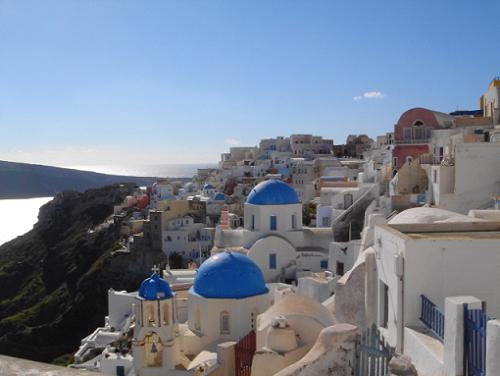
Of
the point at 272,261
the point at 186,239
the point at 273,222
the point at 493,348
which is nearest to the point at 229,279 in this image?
the point at 272,261

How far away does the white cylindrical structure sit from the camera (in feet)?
13.0

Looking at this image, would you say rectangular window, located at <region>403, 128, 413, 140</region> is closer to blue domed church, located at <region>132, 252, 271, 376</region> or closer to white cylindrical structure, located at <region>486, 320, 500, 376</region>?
blue domed church, located at <region>132, 252, 271, 376</region>

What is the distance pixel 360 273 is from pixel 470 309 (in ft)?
13.4

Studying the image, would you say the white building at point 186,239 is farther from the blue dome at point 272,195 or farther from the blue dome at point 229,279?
the blue dome at point 229,279

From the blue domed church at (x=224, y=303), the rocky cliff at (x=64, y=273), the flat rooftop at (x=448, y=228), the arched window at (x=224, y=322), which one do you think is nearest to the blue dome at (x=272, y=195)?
the blue domed church at (x=224, y=303)

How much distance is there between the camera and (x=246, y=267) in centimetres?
1577

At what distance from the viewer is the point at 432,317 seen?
5.66m

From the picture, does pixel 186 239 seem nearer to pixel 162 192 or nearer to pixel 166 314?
pixel 162 192

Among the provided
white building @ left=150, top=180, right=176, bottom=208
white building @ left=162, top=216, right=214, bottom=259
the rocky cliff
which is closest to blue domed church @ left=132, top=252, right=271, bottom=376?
white building @ left=162, top=216, right=214, bottom=259

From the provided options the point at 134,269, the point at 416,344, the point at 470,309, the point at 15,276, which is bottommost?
the point at 15,276

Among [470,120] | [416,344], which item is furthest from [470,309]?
[470,120]

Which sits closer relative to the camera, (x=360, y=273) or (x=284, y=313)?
(x=360, y=273)

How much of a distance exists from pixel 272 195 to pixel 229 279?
314 inches

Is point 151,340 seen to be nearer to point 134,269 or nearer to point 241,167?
point 134,269
